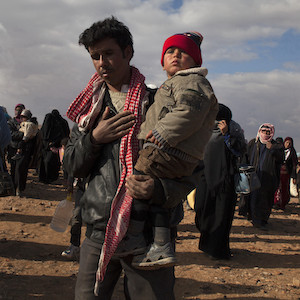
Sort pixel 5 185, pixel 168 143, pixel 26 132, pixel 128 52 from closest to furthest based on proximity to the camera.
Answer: pixel 168 143
pixel 128 52
pixel 5 185
pixel 26 132

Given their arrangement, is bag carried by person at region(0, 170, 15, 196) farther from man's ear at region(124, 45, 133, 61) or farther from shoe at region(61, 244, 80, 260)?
man's ear at region(124, 45, 133, 61)

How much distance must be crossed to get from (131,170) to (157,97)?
42 cm

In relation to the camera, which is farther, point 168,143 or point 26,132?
point 26,132

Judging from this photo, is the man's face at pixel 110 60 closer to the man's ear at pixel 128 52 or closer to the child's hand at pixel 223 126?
the man's ear at pixel 128 52

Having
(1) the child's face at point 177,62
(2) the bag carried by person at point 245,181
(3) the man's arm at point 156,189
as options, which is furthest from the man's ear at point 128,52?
(2) the bag carried by person at point 245,181

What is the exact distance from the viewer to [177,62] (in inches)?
85.4

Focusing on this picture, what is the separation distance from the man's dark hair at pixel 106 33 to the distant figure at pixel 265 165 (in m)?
6.95

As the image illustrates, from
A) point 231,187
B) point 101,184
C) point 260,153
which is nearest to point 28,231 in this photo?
point 231,187

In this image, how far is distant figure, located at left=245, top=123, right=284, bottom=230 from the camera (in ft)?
27.4

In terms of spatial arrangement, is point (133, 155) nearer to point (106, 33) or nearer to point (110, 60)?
point (110, 60)

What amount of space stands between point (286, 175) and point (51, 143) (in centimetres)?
783

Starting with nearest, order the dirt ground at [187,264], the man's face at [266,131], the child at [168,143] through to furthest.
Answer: the child at [168,143]
the dirt ground at [187,264]
the man's face at [266,131]

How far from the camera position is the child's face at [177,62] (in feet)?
7.07

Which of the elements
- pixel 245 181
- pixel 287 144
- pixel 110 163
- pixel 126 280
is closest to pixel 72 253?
pixel 245 181
